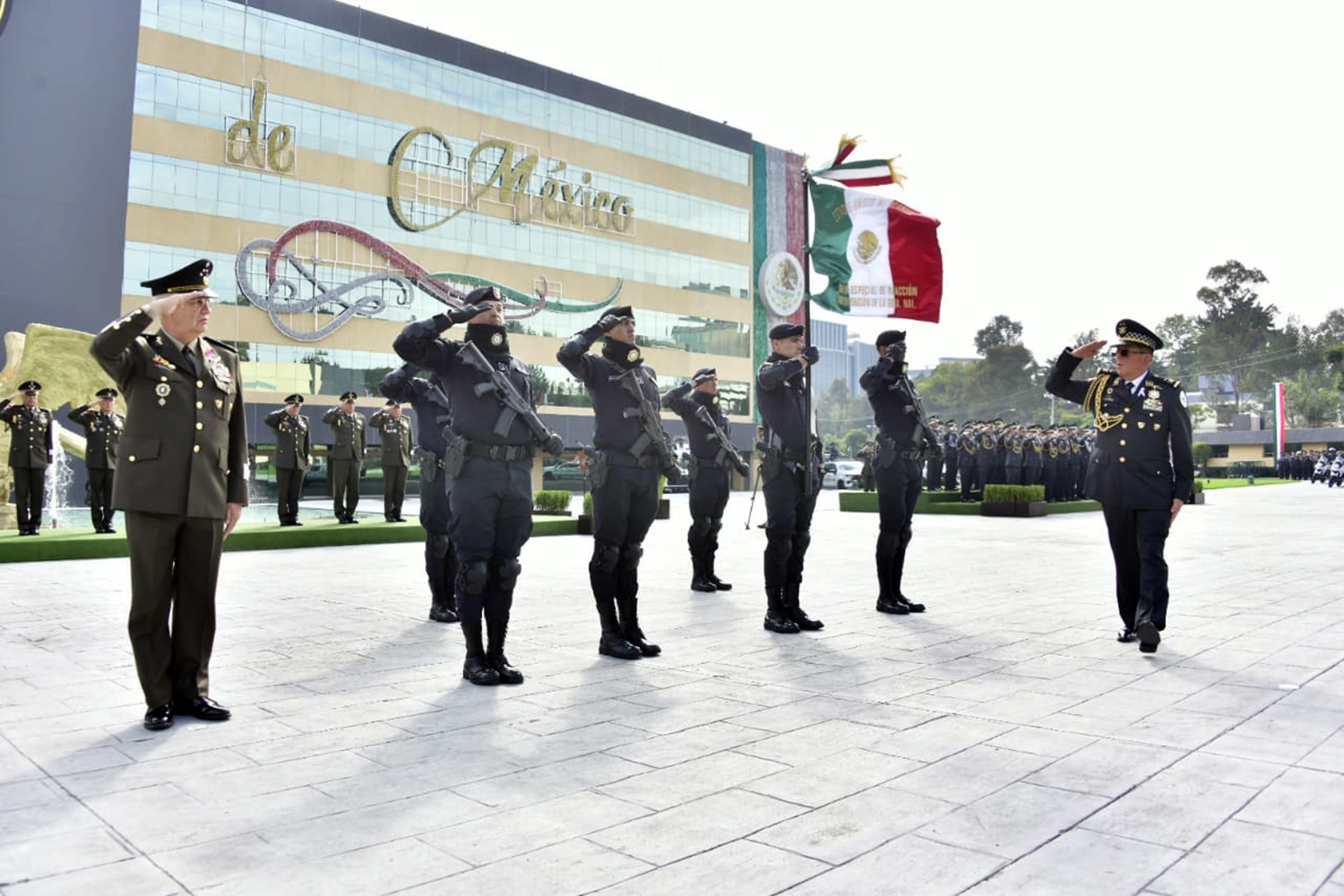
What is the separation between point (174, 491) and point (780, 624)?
3.87m

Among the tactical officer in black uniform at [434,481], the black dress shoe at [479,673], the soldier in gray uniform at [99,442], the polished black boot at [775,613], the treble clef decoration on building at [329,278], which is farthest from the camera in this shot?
the treble clef decoration on building at [329,278]

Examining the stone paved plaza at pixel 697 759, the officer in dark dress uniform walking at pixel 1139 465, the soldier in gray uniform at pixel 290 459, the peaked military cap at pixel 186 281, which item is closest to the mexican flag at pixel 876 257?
the officer in dark dress uniform walking at pixel 1139 465

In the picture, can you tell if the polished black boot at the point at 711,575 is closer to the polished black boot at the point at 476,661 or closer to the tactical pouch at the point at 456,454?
the polished black boot at the point at 476,661

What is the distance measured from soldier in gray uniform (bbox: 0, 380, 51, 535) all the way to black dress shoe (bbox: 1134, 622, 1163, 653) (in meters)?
13.0

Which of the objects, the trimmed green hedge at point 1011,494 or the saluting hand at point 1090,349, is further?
the trimmed green hedge at point 1011,494

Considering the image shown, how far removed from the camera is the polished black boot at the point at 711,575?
9.30 meters

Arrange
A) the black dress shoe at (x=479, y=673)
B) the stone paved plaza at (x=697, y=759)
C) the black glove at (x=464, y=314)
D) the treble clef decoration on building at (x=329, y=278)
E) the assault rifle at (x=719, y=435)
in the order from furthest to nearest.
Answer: the treble clef decoration on building at (x=329, y=278) → the assault rifle at (x=719, y=435) → the black dress shoe at (x=479, y=673) → the black glove at (x=464, y=314) → the stone paved plaza at (x=697, y=759)

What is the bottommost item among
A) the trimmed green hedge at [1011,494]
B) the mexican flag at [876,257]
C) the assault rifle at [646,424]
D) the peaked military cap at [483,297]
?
the trimmed green hedge at [1011,494]

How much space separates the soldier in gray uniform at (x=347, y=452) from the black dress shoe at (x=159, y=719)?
11.8m

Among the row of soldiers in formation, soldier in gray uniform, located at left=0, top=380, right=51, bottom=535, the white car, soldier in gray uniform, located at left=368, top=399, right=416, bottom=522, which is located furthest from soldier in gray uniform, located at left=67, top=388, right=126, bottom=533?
the white car

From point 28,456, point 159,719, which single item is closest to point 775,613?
point 159,719

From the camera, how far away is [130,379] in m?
4.35

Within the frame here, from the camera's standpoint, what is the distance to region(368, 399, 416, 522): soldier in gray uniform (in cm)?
1602

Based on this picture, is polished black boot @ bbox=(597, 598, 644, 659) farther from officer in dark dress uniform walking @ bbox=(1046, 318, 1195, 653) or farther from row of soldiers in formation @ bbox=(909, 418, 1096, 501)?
row of soldiers in formation @ bbox=(909, 418, 1096, 501)
